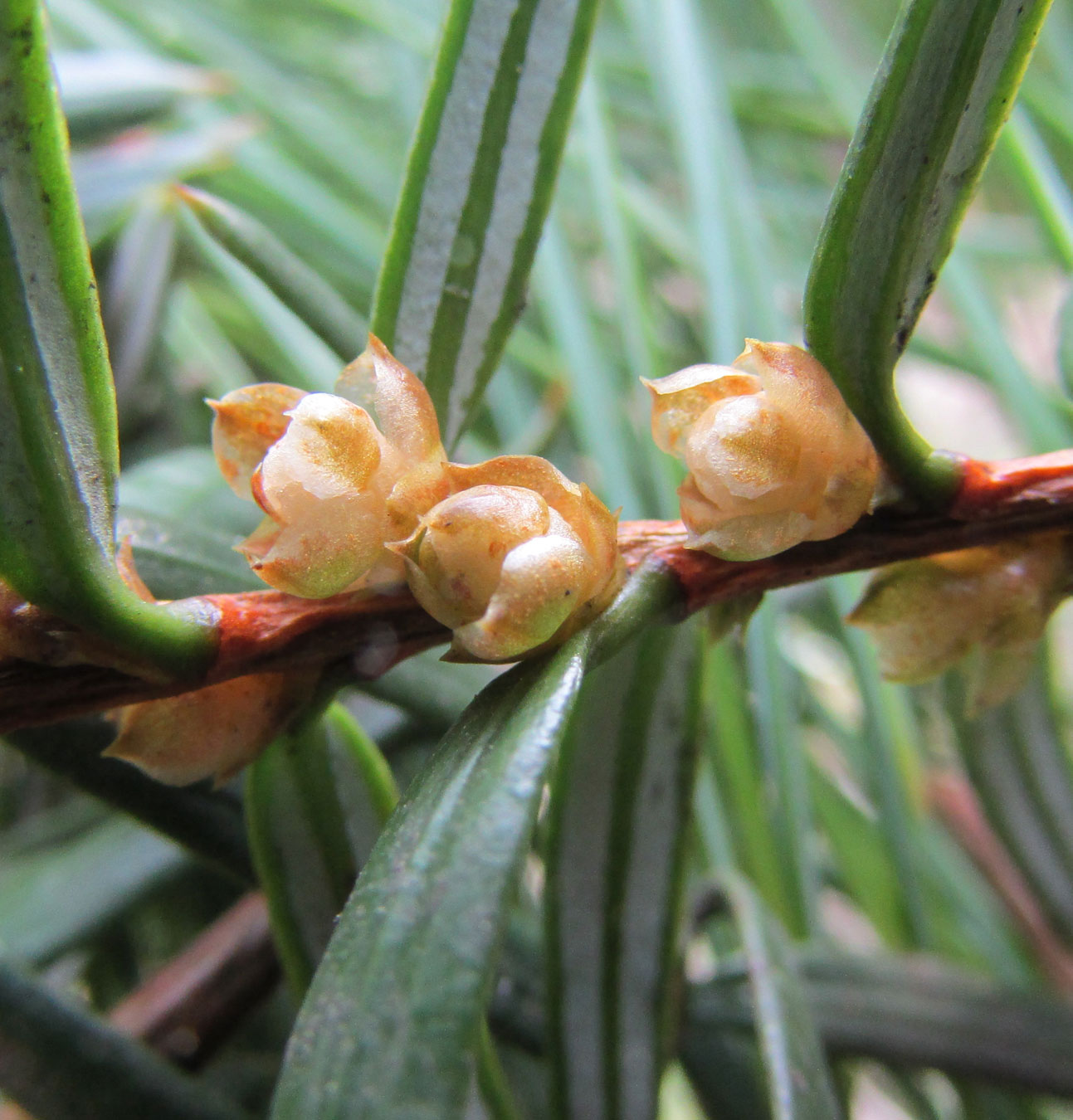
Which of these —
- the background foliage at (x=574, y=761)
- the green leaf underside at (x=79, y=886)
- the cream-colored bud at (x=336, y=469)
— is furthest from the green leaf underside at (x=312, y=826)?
the green leaf underside at (x=79, y=886)

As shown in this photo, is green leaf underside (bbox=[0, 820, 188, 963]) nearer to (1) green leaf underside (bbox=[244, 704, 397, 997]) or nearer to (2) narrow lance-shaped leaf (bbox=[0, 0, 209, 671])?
(1) green leaf underside (bbox=[244, 704, 397, 997])

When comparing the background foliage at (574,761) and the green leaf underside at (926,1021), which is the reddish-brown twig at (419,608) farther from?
the green leaf underside at (926,1021)

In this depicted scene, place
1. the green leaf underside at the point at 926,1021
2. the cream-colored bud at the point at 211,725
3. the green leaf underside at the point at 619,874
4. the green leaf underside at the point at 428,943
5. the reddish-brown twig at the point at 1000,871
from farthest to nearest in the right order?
the reddish-brown twig at the point at 1000,871 → the green leaf underside at the point at 926,1021 → the green leaf underside at the point at 619,874 → the cream-colored bud at the point at 211,725 → the green leaf underside at the point at 428,943

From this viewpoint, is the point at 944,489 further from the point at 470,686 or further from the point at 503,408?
the point at 503,408

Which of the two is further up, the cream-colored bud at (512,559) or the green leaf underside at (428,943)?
the cream-colored bud at (512,559)

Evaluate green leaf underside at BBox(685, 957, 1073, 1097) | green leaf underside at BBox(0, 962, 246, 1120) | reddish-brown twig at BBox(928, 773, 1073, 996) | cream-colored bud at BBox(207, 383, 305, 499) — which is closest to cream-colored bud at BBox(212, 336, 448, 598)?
cream-colored bud at BBox(207, 383, 305, 499)
